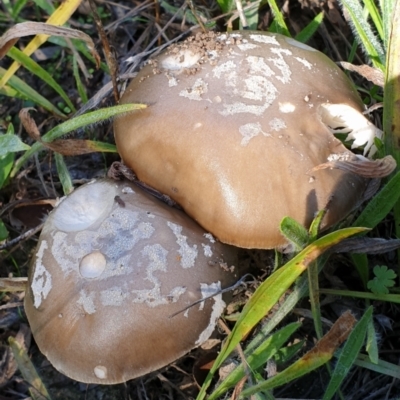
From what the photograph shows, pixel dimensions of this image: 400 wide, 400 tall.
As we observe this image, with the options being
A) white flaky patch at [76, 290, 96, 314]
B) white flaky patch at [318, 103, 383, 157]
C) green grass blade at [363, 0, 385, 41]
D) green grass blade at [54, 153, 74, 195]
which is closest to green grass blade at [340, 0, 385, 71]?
green grass blade at [363, 0, 385, 41]

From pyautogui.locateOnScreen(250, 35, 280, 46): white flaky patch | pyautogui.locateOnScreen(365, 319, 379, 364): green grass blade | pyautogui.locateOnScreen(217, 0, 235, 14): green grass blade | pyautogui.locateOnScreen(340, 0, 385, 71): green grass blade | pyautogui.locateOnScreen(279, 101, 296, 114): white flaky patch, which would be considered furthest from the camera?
pyautogui.locateOnScreen(217, 0, 235, 14): green grass blade

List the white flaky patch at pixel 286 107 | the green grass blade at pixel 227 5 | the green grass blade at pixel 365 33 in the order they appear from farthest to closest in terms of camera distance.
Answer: the green grass blade at pixel 227 5 < the green grass blade at pixel 365 33 < the white flaky patch at pixel 286 107

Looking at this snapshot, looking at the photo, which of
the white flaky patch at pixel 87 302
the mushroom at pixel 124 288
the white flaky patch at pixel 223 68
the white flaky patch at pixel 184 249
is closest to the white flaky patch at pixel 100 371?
the mushroom at pixel 124 288

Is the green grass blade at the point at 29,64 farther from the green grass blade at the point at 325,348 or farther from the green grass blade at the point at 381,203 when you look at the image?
the green grass blade at the point at 325,348

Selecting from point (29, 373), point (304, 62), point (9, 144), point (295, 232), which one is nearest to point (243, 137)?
point (295, 232)

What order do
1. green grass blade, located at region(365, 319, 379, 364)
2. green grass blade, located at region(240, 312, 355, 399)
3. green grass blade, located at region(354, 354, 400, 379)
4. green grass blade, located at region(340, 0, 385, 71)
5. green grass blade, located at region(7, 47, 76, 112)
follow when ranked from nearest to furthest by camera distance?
1. green grass blade, located at region(240, 312, 355, 399)
2. green grass blade, located at region(365, 319, 379, 364)
3. green grass blade, located at region(354, 354, 400, 379)
4. green grass blade, located at region(340, 0, 385, 71)
5. green grass blade, located at region(7, 47, 76, 112)

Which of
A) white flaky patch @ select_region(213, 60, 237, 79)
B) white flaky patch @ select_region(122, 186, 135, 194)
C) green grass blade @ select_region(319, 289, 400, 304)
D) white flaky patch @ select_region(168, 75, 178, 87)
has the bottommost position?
green grass blade @ select_region(319, 289, 400, 304)

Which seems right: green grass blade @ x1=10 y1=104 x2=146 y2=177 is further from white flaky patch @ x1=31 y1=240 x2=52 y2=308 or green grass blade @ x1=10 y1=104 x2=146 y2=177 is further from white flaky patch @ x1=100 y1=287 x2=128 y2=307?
white flaky patch @ x1=100 y1=287 x2=128 y2=307
